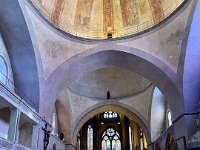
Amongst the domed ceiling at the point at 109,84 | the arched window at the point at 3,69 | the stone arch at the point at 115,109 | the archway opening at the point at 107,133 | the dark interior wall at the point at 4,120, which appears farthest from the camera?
the archway opening at the point at 107,133

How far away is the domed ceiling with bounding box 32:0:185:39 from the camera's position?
42.3ft

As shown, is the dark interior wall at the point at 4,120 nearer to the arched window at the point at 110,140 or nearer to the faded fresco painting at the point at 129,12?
the faded fresco painting at the point at 129,12

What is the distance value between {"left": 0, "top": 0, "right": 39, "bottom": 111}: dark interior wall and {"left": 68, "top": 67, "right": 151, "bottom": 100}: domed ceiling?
22.1 ft

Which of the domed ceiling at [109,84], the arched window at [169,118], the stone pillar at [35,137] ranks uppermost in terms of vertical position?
the domed ceiling at [109,84]

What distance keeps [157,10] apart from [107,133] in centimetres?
2438

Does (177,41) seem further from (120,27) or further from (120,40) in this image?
(120,27)

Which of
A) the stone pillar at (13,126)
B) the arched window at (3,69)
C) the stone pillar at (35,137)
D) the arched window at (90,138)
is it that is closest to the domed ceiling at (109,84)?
the stone pillar at (35,137)

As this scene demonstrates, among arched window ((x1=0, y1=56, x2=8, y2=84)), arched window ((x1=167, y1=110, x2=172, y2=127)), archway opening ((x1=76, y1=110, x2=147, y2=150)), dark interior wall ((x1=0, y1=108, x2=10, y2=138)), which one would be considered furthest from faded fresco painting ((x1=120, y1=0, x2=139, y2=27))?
archway opening ((x1=76, y1=110, x2=147, y2=150))

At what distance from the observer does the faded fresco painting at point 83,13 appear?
14.1m

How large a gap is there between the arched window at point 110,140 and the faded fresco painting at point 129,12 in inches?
902

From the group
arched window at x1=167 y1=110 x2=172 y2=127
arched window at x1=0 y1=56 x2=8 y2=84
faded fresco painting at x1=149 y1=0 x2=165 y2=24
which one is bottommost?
arched window at x1=167 y1=110 x2=172 y2=127

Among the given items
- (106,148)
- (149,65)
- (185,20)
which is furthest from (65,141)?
(106,148)

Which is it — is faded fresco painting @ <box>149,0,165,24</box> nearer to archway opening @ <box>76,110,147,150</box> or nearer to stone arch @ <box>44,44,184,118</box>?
stone arch @ <box>44,44,184,118</box>

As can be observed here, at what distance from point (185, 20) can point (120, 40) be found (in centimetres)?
355
